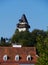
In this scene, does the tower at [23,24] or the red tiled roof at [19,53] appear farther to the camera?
the tower at [23,24]

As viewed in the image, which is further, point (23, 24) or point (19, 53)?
point (23, 24)

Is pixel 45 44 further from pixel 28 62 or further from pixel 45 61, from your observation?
pixel 28 62

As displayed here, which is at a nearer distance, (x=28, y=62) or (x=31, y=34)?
(x=28, y=62)

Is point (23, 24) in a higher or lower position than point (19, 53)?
higher

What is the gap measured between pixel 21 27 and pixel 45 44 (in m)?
121

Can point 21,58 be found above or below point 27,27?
below

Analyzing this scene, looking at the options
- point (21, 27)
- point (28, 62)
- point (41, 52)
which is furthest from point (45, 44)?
point (21, 27)

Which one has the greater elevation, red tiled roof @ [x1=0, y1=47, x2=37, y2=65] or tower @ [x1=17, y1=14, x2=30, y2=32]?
tower @ [x1=17, y1=14, x2=30, y2=32]

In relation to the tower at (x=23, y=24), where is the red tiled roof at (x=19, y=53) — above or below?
below

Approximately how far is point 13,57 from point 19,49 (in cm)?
150

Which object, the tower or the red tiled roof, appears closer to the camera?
the red tiled roof

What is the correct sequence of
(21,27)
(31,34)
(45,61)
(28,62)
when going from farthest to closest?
(21,27)
(31,34)
(28,62)
(45,61)

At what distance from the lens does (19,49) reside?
61.7m

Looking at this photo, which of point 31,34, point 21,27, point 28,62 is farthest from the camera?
point 21,27
